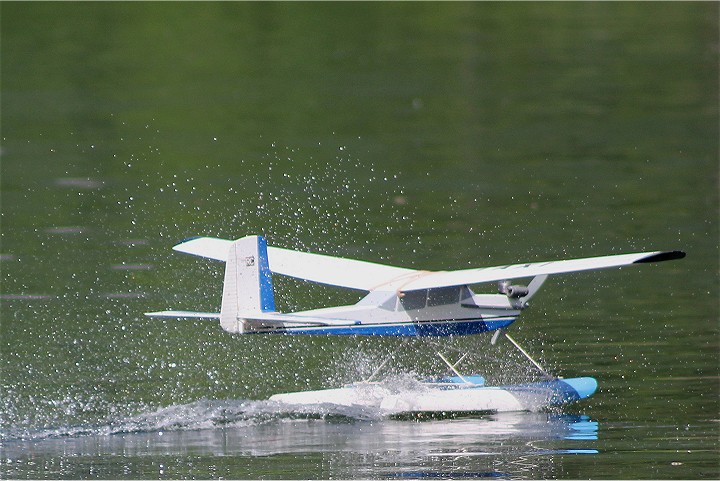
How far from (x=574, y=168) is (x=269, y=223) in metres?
8.15

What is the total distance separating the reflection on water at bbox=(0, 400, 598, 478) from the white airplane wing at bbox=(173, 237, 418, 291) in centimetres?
188

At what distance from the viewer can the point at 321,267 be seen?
1622 cm

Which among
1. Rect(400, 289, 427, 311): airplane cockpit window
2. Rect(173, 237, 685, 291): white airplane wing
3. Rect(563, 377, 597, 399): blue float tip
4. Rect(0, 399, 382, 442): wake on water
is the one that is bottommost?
Rect(0, 399, 382, 442): wake on water

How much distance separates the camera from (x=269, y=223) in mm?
23594

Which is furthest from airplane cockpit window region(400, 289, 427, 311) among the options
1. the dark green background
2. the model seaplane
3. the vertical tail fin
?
the vertical tail fin

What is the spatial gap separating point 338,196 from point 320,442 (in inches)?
522

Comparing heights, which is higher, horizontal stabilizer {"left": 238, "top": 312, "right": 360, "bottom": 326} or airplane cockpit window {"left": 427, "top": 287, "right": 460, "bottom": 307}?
airplane cockpit window {"left": 427, "top": 287, "right": 460, "bottom": 307}

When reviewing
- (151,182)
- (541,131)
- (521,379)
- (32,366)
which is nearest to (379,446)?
(521,379)

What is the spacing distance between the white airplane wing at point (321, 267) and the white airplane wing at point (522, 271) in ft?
2.23

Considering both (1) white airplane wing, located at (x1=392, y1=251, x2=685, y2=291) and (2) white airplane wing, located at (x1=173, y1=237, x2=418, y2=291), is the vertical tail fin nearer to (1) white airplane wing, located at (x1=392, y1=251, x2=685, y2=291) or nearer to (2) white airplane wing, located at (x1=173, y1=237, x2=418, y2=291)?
(1) white airplane wing, located at (x1=392, y1=251, x2=685, y2=291)

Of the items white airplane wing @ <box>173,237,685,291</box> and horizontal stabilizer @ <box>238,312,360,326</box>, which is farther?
white airplane wing @ <box>173,237,685,291</box>

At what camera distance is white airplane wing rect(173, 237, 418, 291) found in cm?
1534

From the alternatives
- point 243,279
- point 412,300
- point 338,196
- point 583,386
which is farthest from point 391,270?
point 338,196

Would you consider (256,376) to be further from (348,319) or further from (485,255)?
(485,255)
